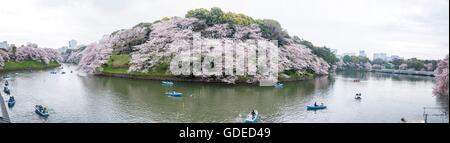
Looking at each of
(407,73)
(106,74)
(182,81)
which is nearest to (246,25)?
(182,81)

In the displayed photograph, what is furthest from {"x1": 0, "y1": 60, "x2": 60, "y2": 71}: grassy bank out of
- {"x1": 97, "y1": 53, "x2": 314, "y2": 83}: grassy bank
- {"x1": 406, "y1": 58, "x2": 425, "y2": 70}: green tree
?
{"x1": 406, "y1": 58, "x2": 425, "y2": 70}: green tree

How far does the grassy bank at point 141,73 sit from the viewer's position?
140 feet

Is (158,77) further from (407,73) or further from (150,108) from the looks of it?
(407,73)

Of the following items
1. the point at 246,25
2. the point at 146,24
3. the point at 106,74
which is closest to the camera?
the point at 106,74

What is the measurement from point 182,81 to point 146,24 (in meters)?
25.3

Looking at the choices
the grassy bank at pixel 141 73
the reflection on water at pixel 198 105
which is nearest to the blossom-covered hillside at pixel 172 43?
the grassy bank at pixel 141 73

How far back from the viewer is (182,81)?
41.9 metres

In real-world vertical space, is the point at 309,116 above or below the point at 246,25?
below

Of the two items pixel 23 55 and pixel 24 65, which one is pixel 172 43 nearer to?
pixel 24 65

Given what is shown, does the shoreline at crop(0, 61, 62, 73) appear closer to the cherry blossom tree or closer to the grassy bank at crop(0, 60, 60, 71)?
the grassy bank at crop(0, 60, 60, 71)

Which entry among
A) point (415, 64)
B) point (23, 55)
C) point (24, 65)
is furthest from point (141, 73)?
point (415, 64)

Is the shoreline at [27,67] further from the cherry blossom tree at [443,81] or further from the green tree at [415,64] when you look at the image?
the green tree at [415,64]

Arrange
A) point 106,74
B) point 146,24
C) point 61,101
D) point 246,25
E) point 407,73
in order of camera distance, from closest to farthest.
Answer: point 61,101 < point 106,74 < point 246,25 < point 146,24 < point 407,73
